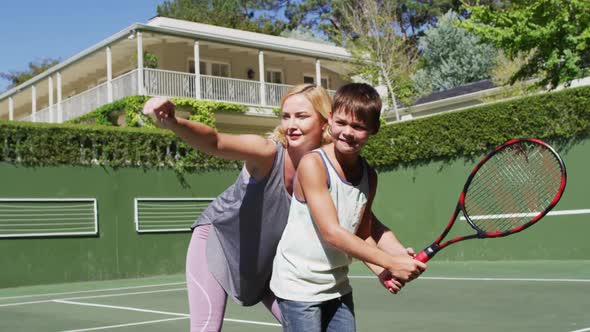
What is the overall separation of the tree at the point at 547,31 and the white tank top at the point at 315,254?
12.4 m

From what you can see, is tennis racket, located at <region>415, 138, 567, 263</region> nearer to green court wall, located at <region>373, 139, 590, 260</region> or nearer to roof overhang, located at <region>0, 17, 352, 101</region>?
green court wall, located at <region>373, 139, 590, 260</region>

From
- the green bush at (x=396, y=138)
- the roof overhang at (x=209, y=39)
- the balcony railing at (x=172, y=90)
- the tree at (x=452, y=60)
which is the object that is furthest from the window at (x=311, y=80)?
the green bush at (x=396, y=138)

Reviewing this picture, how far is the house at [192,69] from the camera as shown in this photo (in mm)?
21312

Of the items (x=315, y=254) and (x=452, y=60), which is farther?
(x=452, y=60)

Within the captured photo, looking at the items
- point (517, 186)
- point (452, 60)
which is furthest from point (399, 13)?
point (517, 186)

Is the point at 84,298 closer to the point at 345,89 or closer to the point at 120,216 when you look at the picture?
the point at 120,216

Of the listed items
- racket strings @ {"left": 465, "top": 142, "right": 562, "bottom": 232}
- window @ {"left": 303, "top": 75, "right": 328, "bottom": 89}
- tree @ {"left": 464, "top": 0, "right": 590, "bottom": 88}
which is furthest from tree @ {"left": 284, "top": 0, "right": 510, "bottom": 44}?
racket strings @ {"left": 465, "top": 142, "right": 562, "bottom": 232}

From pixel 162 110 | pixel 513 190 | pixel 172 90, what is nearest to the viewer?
pixel 162 110

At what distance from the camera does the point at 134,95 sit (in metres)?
20.1

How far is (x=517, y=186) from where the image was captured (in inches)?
183

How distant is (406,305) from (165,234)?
7032 mm

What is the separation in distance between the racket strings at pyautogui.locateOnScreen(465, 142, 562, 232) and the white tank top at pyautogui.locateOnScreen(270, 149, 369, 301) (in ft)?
3.12

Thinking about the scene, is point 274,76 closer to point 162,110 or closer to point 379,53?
point 379,53

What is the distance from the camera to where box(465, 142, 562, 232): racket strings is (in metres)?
3.53
